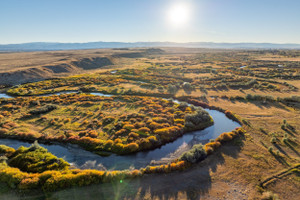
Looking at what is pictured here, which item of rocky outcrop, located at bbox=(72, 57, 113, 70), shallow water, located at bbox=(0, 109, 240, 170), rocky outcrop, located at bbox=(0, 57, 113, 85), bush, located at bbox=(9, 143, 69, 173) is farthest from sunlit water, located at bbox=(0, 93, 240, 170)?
rocky outcrop, located at bbox=(72, 57, 113, 70)

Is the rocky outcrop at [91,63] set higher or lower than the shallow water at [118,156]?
higher

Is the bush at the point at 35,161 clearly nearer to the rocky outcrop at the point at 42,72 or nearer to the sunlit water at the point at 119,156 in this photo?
the sunlit water at the point at 119,156

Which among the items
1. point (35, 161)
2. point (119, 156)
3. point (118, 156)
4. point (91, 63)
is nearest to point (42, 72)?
point (91, 63)

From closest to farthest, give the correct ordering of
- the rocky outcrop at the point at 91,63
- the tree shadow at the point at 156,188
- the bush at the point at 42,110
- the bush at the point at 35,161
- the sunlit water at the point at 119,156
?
the tree shadow at the point at 156,188 → the bush at the point at 35,161 → the sunlit water at the point at 119,156 → the bush at the point at 42,110 → the rocky outcrop at the point at 91,63

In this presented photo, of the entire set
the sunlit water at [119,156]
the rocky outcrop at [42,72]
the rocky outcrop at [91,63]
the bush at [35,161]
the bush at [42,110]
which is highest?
the rocky outcrop at [91,63]

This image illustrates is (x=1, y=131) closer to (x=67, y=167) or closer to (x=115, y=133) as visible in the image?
(x=67, y=167)

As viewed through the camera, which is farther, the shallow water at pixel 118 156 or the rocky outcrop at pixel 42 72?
the rocky outcrop at pixel 42 72

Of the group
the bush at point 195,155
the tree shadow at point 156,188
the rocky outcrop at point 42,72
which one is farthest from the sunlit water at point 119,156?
the rocky outcrop at point 42,72

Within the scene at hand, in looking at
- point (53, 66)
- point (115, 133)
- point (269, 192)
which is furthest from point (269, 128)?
point (53, 66)

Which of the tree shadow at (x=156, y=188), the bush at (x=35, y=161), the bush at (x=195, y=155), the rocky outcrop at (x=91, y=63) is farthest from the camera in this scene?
the rocky outcrop at (x=91, y=63)

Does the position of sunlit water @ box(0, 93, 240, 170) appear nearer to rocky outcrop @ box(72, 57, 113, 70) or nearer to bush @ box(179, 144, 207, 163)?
bush @ box(179, 144, 207, 163)
